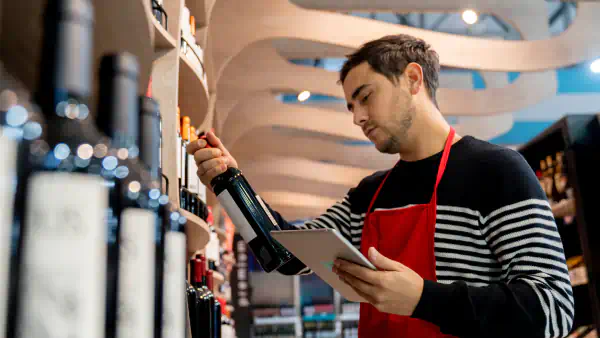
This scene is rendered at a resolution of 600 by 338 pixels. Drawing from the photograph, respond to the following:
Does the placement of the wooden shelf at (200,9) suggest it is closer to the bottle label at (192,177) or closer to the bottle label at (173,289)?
the bottle label at (192,177)

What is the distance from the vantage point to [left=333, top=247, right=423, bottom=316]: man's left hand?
124 cm

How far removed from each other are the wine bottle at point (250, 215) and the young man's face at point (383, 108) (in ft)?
1.39

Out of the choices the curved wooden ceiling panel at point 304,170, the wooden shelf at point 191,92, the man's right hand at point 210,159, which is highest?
the curved wooden ceiling panel at point 304,170

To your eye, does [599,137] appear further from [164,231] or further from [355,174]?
[355,174]

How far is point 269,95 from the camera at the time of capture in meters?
6.79

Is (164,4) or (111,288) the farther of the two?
(164,4)

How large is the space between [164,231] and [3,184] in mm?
267

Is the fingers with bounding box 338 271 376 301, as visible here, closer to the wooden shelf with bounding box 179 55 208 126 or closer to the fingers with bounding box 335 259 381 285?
the fingers with bounding box 335 259 381 285

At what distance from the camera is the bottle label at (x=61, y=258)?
47 centimetres

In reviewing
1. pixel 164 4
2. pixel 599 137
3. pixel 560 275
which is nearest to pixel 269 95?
pixel 599 137

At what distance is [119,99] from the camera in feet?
2.34

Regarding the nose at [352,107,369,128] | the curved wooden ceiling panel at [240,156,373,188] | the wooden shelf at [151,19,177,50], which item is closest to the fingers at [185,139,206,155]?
the wooden shelf at [151,19,177,50]

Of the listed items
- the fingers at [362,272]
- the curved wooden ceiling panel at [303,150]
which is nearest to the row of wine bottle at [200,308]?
the fingers at [362,272]

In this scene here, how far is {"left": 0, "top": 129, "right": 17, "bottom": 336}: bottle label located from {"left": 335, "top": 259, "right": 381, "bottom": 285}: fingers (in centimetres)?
87
